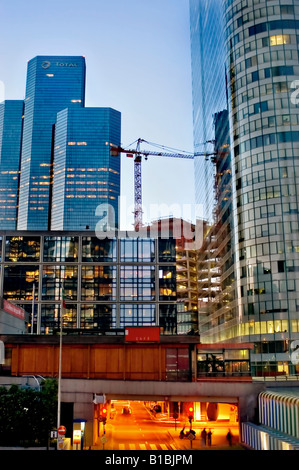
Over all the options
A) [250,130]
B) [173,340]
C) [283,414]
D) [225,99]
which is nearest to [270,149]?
[250,130]

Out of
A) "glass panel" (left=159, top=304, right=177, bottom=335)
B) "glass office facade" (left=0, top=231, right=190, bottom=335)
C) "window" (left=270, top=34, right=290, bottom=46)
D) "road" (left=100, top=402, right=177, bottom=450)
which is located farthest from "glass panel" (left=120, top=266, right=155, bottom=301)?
"road" (left=100, top=402, right=177, bottom=450)

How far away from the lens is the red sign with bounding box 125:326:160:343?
49.4m

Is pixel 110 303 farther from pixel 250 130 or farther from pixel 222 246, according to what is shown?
pixel 250 130

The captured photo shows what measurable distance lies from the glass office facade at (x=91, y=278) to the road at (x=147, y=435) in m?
72.5

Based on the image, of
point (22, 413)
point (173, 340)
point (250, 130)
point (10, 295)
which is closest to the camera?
point (22, 413)

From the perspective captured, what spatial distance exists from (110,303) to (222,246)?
131ft

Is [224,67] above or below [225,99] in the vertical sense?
above

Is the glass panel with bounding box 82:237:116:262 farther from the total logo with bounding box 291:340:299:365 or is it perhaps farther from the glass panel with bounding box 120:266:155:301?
the total logo with bounding box 291:340:299:365

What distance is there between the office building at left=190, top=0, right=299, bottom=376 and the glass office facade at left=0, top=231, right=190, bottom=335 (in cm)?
3036

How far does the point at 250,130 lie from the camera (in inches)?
4082

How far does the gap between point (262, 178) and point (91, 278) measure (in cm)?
6305

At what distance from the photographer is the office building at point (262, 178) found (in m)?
94.2

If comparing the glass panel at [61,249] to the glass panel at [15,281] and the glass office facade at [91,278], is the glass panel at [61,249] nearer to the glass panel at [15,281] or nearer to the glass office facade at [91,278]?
the glass office facade at [91,278]

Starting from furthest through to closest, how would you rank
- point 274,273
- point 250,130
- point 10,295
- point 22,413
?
point 10,295 < point 250,130 < point 274,273 < point 22,413
